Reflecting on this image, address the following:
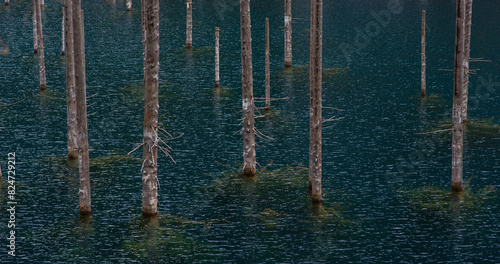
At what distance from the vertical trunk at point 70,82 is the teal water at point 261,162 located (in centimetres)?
160

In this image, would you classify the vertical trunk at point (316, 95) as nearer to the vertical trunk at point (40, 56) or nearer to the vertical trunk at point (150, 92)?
the vertical trunk at point (150, 92)

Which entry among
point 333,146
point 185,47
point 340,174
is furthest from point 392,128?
point 185,47

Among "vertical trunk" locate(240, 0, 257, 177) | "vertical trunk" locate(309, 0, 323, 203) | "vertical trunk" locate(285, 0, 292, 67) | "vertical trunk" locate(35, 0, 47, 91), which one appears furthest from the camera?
"vertical trunk" locate(285, 0, 292, 67)

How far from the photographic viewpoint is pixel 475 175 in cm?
4428

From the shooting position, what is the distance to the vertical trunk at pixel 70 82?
39.2m

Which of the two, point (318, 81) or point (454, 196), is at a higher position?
point (318, 81)

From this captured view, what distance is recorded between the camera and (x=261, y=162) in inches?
1866

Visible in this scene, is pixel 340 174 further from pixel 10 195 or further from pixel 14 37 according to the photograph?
pixel 14 37

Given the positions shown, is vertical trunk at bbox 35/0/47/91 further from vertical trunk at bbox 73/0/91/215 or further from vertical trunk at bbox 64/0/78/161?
vertical trunk at bbox 73/0/91/215

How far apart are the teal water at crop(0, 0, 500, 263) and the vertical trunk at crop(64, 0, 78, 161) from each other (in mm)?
1597

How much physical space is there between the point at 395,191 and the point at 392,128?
43.9ft

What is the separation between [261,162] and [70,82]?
542 inches

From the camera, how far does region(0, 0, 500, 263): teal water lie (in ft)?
114

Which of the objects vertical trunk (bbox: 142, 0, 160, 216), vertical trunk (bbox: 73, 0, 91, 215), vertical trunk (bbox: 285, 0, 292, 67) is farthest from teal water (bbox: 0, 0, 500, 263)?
vertical trunk (bbox: 142, 0, 160, 216)
